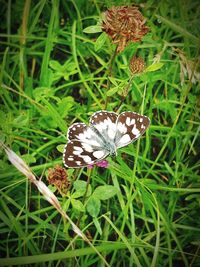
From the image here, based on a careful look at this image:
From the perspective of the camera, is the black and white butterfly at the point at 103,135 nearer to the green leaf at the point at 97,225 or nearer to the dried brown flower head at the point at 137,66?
the dried brown flower head at the point at 137,66

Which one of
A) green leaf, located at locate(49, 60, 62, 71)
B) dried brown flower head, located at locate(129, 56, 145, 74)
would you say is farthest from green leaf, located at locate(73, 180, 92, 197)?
green leaf, located at locate(49, 60, 62, 71)

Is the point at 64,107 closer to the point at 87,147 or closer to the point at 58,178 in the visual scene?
the point at 87,147

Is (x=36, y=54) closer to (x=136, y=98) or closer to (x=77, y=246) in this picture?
(x=136, y=98)

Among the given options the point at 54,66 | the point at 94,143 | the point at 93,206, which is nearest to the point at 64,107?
the point at 54,66

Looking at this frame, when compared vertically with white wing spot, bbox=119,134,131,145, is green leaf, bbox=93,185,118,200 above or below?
below

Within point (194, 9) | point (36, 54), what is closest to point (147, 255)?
point (36, 54)

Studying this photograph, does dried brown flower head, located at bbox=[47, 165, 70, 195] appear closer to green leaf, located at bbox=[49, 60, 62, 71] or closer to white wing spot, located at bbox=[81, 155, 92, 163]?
white wing spot, located at bbox=[81, 155, 92, 163]
